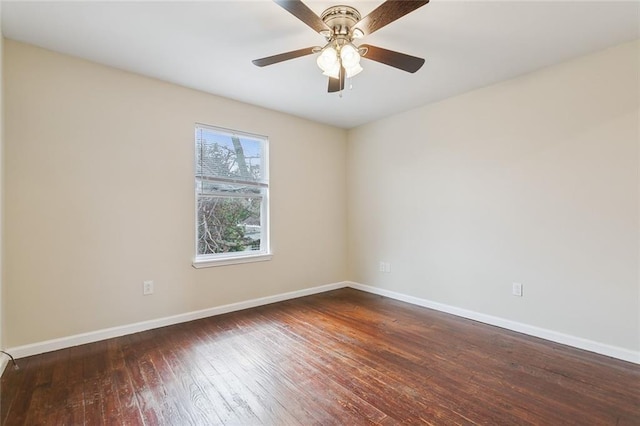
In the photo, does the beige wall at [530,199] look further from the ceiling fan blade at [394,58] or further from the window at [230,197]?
the window at [230,197]

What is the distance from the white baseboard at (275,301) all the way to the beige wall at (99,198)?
0.06 metres

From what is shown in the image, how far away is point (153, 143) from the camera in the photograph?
2.98 m

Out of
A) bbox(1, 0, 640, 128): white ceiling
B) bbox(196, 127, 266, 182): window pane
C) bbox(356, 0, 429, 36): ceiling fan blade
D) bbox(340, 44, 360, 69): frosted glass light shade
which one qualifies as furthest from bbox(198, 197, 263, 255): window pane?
bbox(356, 0, 429, 36): ceiling fan blade

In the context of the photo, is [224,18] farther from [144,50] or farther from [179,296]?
[179,296]

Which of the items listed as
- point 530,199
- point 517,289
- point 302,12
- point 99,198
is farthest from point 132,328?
point 530,199

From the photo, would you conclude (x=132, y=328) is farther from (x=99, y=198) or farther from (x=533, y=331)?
(x=533, y=331)

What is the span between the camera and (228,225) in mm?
3564

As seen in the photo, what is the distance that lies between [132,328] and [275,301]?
5.18ft

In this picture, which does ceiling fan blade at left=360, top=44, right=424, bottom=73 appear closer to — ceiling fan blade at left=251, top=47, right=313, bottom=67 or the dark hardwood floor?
ceiling fan blade at left=251, top=47, right=313, bottom=67

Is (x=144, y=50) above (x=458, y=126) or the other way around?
above

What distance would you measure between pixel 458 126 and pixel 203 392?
11.3ft

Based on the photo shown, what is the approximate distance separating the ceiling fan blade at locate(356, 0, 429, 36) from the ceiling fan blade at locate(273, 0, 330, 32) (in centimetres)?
24

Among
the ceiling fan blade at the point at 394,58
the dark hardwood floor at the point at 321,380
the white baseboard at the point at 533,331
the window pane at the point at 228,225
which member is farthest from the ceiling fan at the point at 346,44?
the white baseboard at the point at 533,331

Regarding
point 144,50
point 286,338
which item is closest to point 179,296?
point 286,338
